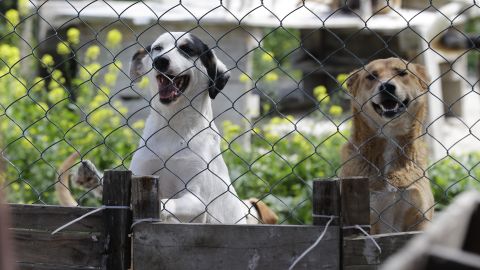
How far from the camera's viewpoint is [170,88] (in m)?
4.02

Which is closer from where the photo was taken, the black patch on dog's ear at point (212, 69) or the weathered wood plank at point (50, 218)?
the weathered wood plank at point (50, 218)

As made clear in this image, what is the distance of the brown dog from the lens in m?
4.10

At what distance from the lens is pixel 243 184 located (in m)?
5.95

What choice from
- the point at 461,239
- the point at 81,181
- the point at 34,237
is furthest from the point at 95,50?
the point at 461,239

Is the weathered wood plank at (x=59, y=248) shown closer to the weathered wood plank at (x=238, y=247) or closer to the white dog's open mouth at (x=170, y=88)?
the weathered wood plank at (x=238, y=247)

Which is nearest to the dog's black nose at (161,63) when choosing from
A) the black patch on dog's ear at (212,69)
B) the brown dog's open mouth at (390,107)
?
the black patch on dog's ear at (212,69)

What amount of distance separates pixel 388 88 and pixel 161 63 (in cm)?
109

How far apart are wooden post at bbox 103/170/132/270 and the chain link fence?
0.46m

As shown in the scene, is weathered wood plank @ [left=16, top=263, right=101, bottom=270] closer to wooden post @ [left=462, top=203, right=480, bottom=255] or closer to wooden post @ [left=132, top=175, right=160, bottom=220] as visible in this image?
wooden post @ [left=132, top=175, right=160, bottom=220]

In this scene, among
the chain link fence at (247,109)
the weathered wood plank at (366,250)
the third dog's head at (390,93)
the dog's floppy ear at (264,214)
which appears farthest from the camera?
the dog's floppy ear at (264,214)

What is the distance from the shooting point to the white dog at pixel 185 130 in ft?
12.9

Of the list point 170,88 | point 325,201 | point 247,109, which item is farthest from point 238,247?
point 247,109

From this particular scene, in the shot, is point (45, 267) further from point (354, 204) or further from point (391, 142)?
point (391, 142)

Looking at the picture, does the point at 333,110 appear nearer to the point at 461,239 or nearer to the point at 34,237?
the point at 34,237
